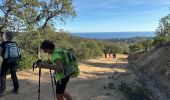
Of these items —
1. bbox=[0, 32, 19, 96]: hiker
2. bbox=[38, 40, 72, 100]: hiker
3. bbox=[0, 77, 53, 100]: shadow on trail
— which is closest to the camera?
bbox=[38, 40, 72, 100]: hiker

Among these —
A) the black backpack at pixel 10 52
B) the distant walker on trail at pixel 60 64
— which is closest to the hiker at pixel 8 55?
the black backpack at pixel 10 52

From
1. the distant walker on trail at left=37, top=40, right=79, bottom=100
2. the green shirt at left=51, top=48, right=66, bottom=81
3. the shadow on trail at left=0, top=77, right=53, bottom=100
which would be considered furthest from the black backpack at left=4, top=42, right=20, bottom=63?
the green shirt at left=51, top=48, right=66, bottom=81

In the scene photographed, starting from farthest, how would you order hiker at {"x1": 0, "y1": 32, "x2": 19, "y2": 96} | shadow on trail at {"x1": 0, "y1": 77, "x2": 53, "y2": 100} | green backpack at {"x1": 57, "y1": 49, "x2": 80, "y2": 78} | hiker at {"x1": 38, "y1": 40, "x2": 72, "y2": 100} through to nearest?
shadow on trail at {"x1": 0, "y1": 77, "x2": 53, "y2": 100} < hiker at {"x1": 0, "y1": 32, "x2": 19, "y2": 96} < green backpack at {"x1": 57, "y1": 49, "x2": 80, "y2": 78} < hiker at {"x1": 38, "y1": 40, "x2": 72, "y2": 100}

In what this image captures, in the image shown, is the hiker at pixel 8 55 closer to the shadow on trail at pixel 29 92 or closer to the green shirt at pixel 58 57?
the shadow on trail at pixel 29 92

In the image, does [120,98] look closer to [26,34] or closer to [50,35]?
[26,34]

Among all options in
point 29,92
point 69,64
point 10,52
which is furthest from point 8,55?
point 69,64

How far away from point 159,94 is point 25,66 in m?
11.9

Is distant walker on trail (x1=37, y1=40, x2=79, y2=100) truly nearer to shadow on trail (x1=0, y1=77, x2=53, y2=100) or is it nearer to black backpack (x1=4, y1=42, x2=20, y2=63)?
black backpack (x1=4, y1=42, x2=20, y2=63)

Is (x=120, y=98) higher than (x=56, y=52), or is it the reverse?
(x=56, y=52)

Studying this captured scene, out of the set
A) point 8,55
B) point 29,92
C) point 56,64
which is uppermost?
point 56,64

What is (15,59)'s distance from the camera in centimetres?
1199

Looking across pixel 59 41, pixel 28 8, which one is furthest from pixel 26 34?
pixel 59 41

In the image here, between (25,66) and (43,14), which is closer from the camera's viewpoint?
(25,66)

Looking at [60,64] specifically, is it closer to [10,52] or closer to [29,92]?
[10,52]
